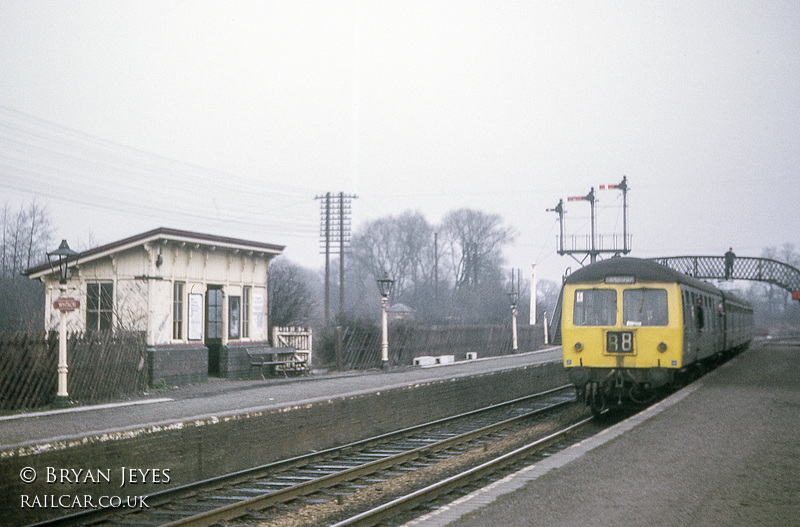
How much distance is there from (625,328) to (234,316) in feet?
37.6

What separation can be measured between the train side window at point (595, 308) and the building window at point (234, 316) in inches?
407

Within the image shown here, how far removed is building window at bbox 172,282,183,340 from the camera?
19594mm

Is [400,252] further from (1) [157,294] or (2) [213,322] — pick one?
(1) [157,294]

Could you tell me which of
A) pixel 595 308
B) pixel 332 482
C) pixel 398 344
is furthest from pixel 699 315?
pixel 398 344

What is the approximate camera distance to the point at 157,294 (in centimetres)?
1927

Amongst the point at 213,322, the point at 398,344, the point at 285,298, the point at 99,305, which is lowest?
the point at 398,344

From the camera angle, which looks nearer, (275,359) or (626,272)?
(626,272)

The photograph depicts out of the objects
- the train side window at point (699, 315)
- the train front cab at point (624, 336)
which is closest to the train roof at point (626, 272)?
the train front cab at point (624, 336)

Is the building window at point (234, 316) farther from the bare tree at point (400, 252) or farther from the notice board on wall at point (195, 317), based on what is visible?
the bare tree at point (400, 252)

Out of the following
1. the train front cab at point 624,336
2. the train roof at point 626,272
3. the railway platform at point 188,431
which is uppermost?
the train roof at point 626,272

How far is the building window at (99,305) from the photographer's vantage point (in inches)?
763

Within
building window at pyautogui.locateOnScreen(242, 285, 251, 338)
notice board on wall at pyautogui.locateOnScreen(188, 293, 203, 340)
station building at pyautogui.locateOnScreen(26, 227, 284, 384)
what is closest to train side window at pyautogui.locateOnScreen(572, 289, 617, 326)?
station building at pyautogui.locateOnScreen(26, 227, 284, 384)

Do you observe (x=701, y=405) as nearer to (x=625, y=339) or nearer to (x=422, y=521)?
(x=625, y=339)

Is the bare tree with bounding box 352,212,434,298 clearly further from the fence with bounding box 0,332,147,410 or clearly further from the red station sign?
the red station sign
